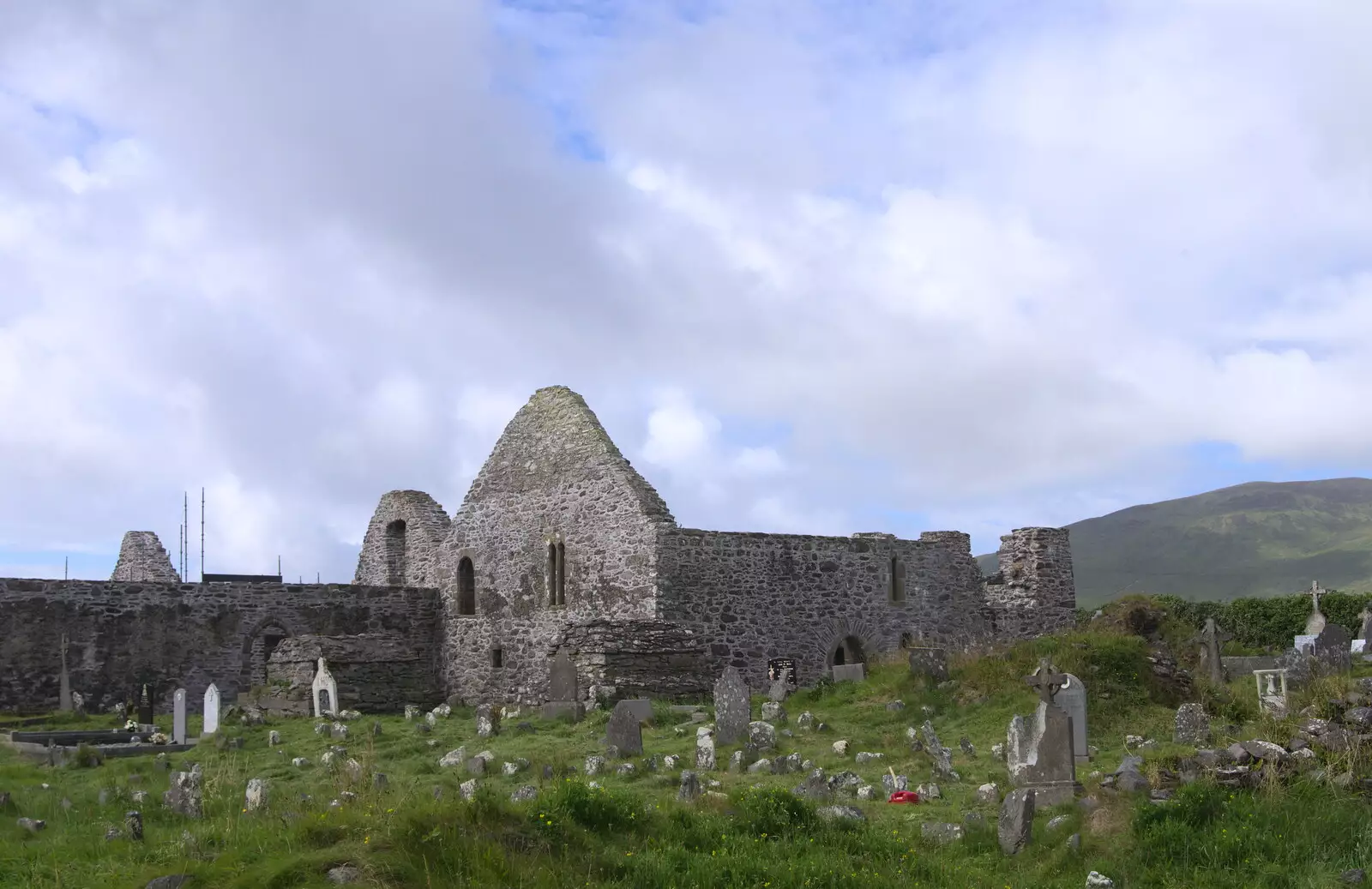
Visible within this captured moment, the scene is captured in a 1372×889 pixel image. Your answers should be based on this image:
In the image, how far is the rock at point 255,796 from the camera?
1328cm

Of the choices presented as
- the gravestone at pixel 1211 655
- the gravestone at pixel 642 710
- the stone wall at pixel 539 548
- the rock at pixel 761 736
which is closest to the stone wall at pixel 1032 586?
the gravestone at pixel 1211 655

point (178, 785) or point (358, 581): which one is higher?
point (358, 581)

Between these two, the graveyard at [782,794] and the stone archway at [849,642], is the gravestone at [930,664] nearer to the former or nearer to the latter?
the graveyard at [782,794]

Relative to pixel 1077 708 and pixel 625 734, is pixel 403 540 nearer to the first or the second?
pixel 625 734

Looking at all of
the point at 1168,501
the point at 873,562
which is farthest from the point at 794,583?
the point at 1168,501

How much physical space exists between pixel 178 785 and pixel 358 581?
21790 mm

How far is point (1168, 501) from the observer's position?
190m

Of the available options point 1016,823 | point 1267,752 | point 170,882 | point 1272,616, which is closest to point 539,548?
point 1016,823

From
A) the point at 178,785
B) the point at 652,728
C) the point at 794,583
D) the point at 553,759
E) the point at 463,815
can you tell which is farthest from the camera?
the point at 794,583

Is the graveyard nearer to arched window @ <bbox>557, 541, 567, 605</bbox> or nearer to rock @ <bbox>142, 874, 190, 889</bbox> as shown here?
rock @ <bbox>142, 874, 190, 889</bbox>

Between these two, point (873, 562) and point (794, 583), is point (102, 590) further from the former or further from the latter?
point (873, 562)

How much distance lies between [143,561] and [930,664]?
22.7 m

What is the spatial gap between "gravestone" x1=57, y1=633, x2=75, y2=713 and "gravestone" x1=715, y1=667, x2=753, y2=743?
15301 mm

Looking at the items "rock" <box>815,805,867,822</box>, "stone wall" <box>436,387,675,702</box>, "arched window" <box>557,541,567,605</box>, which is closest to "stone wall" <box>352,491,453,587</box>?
"stone wall" <box>436,387,675,702</box>
